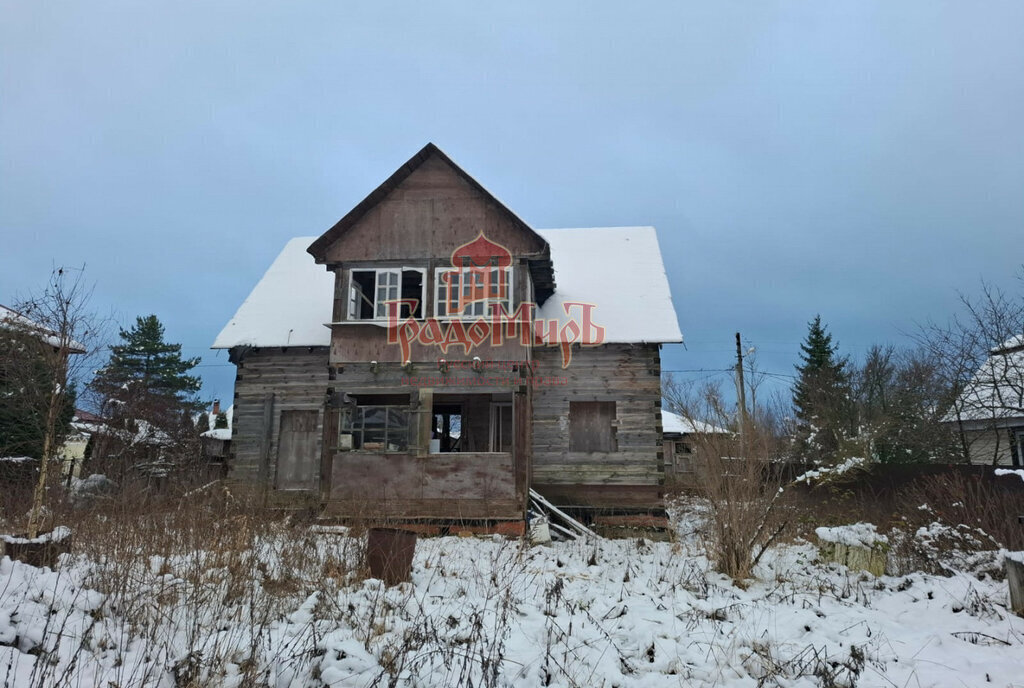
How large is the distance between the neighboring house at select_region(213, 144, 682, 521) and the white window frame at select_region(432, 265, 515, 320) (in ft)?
0.11

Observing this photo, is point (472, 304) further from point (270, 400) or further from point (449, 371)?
point (270, 400)

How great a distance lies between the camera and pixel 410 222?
595 inches

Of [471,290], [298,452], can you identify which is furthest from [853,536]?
[298,452]

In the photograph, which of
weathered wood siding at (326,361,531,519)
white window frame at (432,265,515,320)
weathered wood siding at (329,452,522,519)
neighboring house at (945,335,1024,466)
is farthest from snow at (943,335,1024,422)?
weathered wood siding at (329,452,522,519)

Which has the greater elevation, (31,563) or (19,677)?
(31,563)

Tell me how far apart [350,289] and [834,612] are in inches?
457

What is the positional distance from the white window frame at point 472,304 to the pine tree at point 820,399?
49.9 ft

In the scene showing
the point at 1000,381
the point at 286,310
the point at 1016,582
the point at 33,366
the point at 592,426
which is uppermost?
the point at 286,310

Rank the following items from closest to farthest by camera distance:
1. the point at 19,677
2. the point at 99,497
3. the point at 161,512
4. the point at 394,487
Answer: the point at 19,677 < the point at 161,512 < the point at 99,497 < the point at 394,487

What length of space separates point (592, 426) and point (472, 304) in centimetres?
442

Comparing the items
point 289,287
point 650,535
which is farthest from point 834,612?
point 289,287

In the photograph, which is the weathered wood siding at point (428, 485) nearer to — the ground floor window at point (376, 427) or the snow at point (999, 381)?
the ground floor window at point (376, 427)

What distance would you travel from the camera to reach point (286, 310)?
18.2 m

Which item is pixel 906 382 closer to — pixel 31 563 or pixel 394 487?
pixel 394 487
